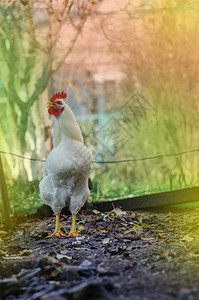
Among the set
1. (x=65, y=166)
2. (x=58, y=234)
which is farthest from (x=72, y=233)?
(x=65, y=166)

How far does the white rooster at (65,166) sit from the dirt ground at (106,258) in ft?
0.97

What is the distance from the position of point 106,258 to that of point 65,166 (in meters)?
0.85

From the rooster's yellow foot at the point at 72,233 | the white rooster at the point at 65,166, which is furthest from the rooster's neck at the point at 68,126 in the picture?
the rooster's yellow foot at the point at 72,233

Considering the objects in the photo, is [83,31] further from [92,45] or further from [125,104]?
[125,104]

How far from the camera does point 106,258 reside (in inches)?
106


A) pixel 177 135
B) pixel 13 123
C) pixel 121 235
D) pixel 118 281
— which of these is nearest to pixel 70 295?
pixel 118 281

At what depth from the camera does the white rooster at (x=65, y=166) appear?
3336mm

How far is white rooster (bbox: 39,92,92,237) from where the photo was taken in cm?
334

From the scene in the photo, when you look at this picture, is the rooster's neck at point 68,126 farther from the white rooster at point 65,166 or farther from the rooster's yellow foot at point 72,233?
the rooster's yellow foot at point 72,233

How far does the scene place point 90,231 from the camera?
366 cm

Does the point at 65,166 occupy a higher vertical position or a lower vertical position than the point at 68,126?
lower

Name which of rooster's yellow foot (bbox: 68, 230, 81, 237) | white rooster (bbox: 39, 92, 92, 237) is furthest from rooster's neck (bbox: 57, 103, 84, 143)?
rooster's yellow foot (bbox: 68, 230, 81, 237)

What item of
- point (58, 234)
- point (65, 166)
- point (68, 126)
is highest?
point (68, 126)

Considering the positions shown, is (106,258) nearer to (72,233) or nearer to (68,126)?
(72,233)
